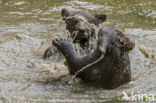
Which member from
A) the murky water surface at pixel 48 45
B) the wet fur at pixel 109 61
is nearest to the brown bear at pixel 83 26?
the murky water surface at pixel 48 45

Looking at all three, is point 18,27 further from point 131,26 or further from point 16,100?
Answer: point 16,100

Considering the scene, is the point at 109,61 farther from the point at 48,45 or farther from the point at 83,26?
the point at 48,45

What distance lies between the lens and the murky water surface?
15.6 feet

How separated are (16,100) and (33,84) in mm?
791

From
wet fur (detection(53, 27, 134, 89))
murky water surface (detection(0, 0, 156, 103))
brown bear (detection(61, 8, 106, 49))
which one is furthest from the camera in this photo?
brown bear (detection(61, 8, 106, 49))

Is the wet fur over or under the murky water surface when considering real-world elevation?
over

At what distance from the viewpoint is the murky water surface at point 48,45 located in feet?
15.6

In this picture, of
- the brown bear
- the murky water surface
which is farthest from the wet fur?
the brown bear

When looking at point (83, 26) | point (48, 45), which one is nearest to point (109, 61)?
point (83, 26)

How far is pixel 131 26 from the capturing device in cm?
934

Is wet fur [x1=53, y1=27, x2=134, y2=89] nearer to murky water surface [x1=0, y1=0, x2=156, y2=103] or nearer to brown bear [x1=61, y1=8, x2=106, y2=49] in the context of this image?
murky water surface [x1=0, y1=0, x2=156, y2=103]

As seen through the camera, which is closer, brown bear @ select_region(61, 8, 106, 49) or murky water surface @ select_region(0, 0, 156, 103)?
murky water surface @ select_region(0, 0, 156, 103)

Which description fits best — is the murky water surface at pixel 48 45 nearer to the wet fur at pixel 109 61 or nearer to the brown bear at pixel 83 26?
the wet fur at pixel 109 61

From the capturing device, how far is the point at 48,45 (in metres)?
7.79
